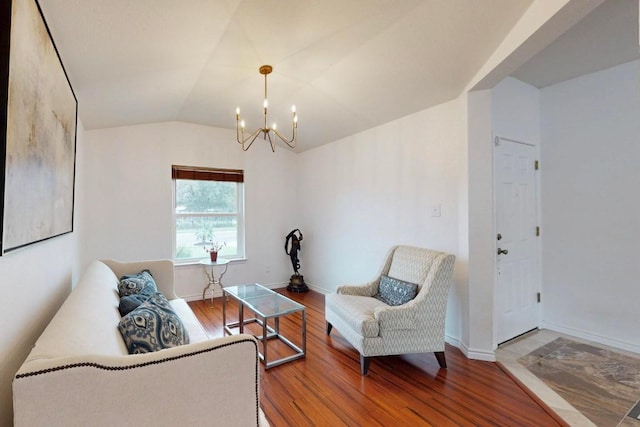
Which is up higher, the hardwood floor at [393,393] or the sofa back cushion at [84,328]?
the sofa back cushion at [84,328]

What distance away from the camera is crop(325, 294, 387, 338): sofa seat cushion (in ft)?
7.36

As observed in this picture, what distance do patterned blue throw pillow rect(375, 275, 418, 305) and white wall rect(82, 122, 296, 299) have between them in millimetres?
2453

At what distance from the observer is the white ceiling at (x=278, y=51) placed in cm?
172

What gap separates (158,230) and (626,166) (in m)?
5.17

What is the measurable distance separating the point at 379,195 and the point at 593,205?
6.80ft

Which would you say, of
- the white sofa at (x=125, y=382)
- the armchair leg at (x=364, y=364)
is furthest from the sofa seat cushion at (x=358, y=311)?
the white sofa at (x=125, y=382)

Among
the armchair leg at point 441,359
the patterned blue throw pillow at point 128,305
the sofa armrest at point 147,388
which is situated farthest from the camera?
the armchair leg at point 441,359

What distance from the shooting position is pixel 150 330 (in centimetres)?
141

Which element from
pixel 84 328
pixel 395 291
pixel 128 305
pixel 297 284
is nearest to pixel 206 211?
pixel 297 284

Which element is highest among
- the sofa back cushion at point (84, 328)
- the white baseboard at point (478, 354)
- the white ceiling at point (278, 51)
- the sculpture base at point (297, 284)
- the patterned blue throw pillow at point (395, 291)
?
the white ceiling at point (278, 51)

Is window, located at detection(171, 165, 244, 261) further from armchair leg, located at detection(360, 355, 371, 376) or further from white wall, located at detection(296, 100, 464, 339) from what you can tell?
armchair leg, located at detection(360, 355, 371, 376)

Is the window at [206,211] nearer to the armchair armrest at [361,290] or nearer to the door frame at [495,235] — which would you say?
the armchair armrest at [361,290]

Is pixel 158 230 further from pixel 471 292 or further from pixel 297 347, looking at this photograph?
pixel 471 292

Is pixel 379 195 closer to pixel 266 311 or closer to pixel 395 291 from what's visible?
pixel 395 291
